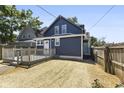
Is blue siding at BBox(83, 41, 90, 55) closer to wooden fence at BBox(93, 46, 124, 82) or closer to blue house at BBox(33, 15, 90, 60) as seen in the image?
blue house at BBox(33, 15, 90, 60)

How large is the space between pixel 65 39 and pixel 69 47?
4.04 ft

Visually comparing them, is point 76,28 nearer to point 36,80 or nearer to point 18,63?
point 18,63

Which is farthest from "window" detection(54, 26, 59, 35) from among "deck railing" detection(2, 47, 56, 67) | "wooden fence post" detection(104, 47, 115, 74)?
"wooden fence post" detection(104, 47, 115, 74)

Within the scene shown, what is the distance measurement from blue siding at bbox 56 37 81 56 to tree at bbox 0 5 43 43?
15.5 m

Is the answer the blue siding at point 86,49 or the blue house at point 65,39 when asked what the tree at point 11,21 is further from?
the blue siding at point 86,49

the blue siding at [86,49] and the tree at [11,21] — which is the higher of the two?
the tree at [11,21]

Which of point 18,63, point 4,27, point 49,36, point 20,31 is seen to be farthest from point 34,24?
point 18,63

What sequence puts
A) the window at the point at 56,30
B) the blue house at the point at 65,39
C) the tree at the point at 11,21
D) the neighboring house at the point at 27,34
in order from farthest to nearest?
the neighboring house at the point at 27,34
the tree at the point at 11,21
the window at the point at 56,30
the blue house at the point at 65,39

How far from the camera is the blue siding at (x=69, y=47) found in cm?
2184

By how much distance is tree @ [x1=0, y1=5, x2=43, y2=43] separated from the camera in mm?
34269

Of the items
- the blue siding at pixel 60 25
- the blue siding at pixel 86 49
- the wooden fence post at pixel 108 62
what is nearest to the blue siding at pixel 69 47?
the blue siding at pixel 60 25

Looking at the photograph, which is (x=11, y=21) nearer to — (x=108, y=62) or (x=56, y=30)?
(x=56, y=30)

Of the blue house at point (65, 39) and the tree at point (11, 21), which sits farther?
the tree at point (11, 21)

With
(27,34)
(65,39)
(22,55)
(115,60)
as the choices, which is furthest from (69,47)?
(27,34)
